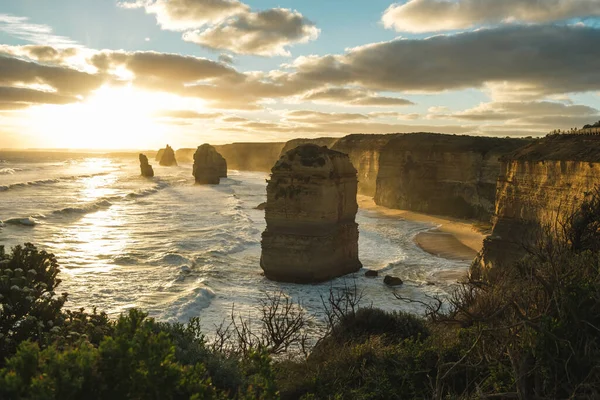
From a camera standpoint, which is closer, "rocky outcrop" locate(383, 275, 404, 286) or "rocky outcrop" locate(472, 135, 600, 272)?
"rocky outcrop" locate(472, 135, 600, 272)

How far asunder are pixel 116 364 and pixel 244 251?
21.4 metres

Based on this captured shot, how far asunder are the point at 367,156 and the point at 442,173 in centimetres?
2082

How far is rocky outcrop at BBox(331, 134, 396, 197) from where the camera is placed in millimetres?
64188

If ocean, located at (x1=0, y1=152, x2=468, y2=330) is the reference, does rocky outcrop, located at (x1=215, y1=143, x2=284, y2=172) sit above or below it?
above

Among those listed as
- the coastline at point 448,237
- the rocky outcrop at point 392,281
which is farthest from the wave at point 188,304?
the coastline at point 448,237

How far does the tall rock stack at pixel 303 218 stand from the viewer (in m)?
18.4

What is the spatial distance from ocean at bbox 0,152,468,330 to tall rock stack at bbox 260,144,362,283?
0.74m

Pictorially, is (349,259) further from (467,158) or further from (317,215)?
(467,158)

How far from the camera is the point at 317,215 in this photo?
1844 centimetres

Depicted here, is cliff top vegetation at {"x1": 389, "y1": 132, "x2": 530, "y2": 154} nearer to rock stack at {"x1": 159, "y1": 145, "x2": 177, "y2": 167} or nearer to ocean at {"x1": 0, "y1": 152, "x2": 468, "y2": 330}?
ocean at {"x1": 0, "y1": 152, "x2": 468, "y2": 330}

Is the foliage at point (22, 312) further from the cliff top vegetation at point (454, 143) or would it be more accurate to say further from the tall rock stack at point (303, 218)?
the cliff top vegetation at point (454, 143)

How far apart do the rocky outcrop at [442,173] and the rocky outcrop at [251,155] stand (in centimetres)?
Answer: 8760

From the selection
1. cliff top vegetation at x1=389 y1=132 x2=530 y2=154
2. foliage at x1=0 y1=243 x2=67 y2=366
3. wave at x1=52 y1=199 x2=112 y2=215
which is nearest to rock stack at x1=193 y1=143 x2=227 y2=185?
wave at x1=52 y1=199 x2=112 y2=215

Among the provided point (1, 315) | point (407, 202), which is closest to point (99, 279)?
point (1, 315)
